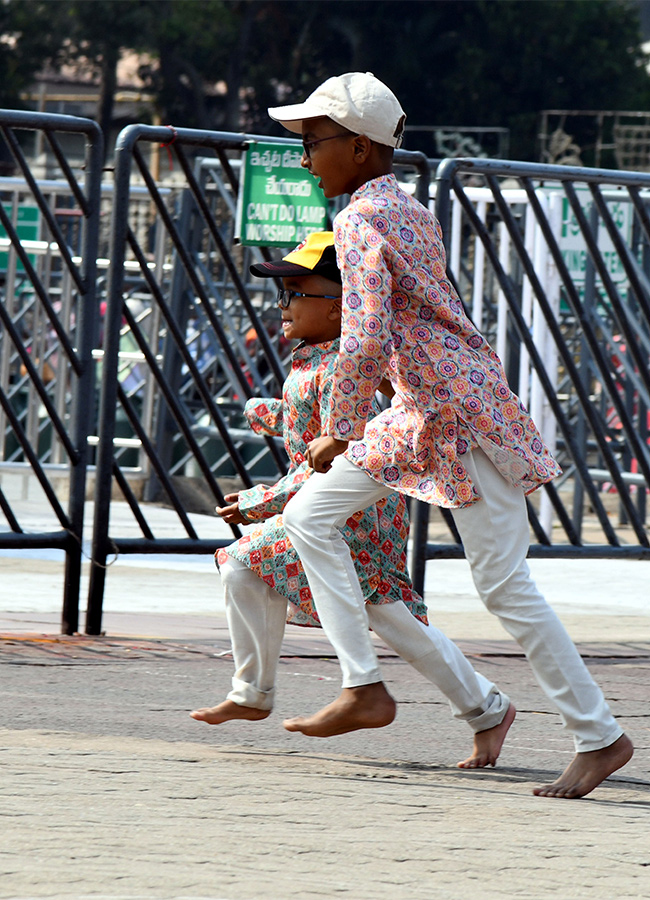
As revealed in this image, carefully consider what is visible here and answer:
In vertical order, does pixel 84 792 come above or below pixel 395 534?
below

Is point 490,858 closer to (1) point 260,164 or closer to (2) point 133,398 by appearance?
(1) point 260,164

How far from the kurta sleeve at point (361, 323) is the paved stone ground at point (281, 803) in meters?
0.91

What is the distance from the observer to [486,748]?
454 cm

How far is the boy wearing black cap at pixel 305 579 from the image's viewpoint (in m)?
4.54

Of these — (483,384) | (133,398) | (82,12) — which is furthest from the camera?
(82,12)

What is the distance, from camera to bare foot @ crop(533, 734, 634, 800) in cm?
415

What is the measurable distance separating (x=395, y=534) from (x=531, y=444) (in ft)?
2.01

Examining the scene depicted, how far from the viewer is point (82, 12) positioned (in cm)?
4662

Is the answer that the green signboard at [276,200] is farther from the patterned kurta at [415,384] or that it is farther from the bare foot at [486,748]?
the bare foot at [486,748]

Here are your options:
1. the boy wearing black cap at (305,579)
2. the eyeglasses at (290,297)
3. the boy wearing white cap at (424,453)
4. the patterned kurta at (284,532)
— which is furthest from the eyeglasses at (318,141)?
the patterned kurta at (284,532)

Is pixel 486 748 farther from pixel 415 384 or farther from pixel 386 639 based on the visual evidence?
pixel 415 384

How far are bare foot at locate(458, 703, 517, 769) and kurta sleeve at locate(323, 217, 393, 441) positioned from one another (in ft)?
3.11

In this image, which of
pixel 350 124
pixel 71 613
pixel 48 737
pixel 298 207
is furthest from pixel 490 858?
pixel 298 207

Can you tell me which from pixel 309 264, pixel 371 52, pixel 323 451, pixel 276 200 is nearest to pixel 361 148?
pixel 309 264
